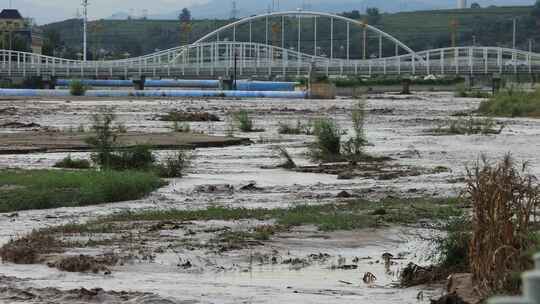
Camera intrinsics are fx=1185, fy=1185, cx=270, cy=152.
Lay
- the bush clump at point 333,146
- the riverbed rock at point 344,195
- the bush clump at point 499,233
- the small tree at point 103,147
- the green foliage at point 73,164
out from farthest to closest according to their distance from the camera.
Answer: the bush clump at point 333,146
the green foliage at point 73,164
the small tree at point 103,147
the riverbed rock at point 344,195
the bush clump at point 499,233

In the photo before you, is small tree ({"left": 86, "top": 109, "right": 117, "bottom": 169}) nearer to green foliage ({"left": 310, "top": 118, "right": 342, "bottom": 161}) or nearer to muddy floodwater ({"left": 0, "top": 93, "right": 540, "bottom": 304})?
muddy floodwater ({"left": 0, "top": 93, "right": 540, "bottom": 304})

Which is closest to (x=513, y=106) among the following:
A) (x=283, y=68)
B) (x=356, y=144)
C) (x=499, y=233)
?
(x=356, y=144)

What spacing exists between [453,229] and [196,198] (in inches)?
350

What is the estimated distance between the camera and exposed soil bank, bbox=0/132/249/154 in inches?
1196

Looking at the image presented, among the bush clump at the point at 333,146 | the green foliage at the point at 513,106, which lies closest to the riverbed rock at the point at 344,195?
the bush clump at the point at 333,146

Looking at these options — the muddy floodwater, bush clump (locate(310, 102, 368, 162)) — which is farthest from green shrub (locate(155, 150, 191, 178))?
bush clump (locate(310, 102, 368, 162))

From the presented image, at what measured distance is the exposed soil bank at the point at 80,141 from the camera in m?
30.4

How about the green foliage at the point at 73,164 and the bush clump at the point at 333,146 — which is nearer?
the green foliage at the point at 73,164

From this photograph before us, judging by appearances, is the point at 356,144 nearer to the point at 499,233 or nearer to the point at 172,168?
the point at 172,168

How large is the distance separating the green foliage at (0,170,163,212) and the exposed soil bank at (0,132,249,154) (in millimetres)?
7714

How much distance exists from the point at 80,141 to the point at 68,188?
13.4 m

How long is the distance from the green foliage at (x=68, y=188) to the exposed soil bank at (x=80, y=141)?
304 inches

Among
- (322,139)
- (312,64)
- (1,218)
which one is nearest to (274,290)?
(1,218)

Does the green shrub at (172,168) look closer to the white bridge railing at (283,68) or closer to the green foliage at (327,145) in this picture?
the green foliage at (327,145)
